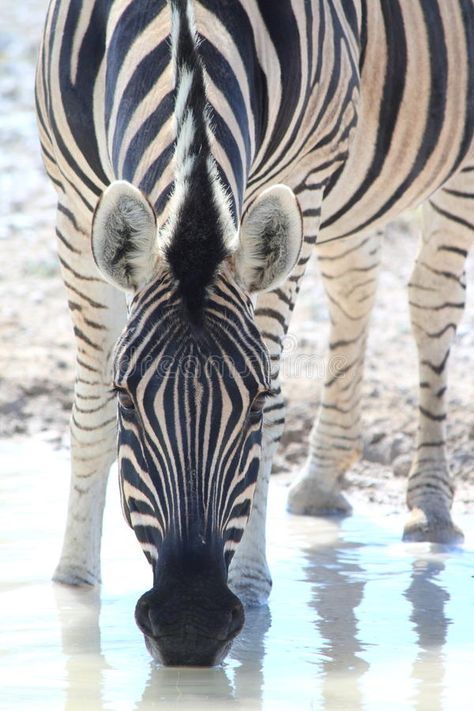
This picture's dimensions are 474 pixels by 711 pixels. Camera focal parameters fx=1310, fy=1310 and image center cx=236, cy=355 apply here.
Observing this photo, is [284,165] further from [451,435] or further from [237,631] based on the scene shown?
[451,435]

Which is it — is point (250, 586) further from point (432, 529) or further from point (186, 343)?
point (186, 343)

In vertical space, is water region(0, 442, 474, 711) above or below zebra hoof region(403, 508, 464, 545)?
below

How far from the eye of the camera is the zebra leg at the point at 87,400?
5.79 meters

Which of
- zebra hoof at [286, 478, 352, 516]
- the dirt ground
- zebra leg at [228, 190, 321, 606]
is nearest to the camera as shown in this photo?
zebra leg at [228, 190, 321, 606]

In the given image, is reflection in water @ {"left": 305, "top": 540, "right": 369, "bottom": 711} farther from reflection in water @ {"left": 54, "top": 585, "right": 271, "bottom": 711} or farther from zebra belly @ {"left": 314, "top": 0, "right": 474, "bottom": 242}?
zebra belly @ {"left": 314, "top": 0, "right": 474, "bottom": 242}

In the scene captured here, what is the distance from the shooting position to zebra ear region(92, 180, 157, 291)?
4137mm

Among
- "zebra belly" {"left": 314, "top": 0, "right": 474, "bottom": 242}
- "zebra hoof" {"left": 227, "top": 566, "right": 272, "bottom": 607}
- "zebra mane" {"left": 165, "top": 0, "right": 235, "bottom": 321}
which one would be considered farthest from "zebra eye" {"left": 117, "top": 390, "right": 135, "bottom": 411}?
"zebra belly" {"left": 314, "top": 0, "right": 474, "bottom": 242}

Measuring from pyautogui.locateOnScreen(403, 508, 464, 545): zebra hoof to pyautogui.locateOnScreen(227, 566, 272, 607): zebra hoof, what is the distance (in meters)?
1.55

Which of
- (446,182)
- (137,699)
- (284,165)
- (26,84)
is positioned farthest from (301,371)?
(26,84)

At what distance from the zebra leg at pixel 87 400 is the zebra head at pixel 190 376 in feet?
4.97

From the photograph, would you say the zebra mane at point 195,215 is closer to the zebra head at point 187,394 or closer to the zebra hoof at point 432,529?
→ the zebra head at point 187,394

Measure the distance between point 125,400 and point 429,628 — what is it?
1.93 metres

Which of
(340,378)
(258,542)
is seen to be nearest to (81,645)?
(258,542)

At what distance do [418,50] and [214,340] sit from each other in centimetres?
319
